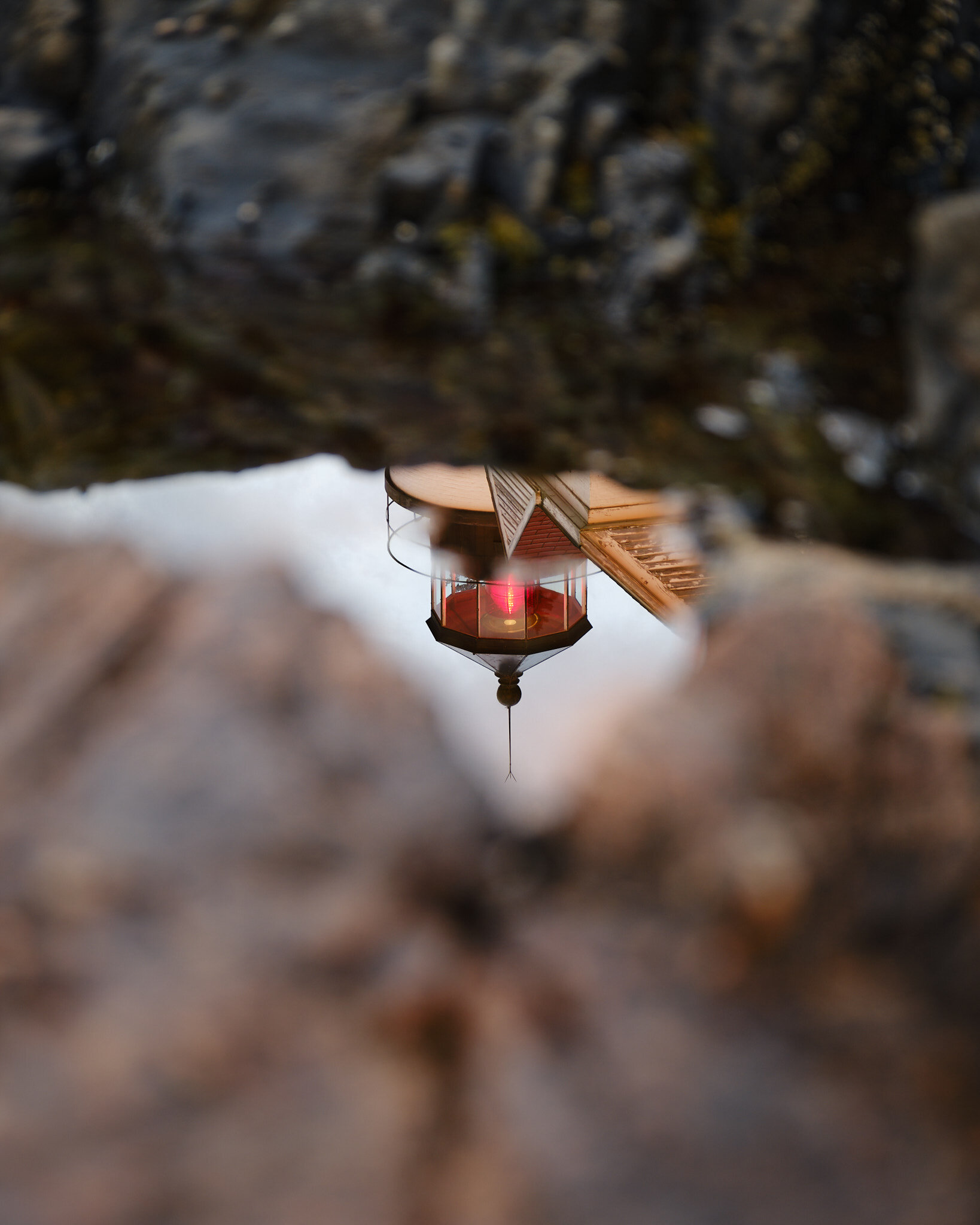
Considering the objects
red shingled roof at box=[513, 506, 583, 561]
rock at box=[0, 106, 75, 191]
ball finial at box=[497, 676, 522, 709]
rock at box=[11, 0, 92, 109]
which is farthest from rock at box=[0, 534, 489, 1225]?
rock at box=[11, 0, 92, 109]

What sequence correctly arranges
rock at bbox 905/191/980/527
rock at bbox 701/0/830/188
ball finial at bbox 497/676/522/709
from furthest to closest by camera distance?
rock at bbox 701/0/830/188
rock at bbox 905/191/980/527
ball finial at bbox 497/676/522/709

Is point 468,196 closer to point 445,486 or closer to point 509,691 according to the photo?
point 445,486

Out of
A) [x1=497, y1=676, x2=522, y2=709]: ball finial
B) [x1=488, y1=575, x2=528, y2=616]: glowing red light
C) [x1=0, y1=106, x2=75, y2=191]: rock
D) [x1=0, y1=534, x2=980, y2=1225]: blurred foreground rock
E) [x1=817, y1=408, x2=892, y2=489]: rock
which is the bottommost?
[x1=488, y1=575, x2=528, y2=616]: glowing red light

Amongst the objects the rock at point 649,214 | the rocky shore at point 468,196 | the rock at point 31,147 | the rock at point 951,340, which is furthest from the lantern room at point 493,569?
the rock at point 31,147

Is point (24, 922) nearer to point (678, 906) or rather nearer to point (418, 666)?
point (678, 906)

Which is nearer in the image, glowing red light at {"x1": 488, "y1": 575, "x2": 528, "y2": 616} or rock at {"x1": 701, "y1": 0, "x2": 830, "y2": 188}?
glowing red light at {"x1": 488, "y1": 575, "x2": 528, "y2": 616}

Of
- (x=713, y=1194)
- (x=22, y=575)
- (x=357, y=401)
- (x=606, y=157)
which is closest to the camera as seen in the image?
(x=713, y=1194)

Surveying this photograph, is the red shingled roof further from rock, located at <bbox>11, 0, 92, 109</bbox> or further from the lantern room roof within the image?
rock, located at <bbox>11, 0, 92, 109</bbox>

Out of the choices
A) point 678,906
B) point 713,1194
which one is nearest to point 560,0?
point 678,906
